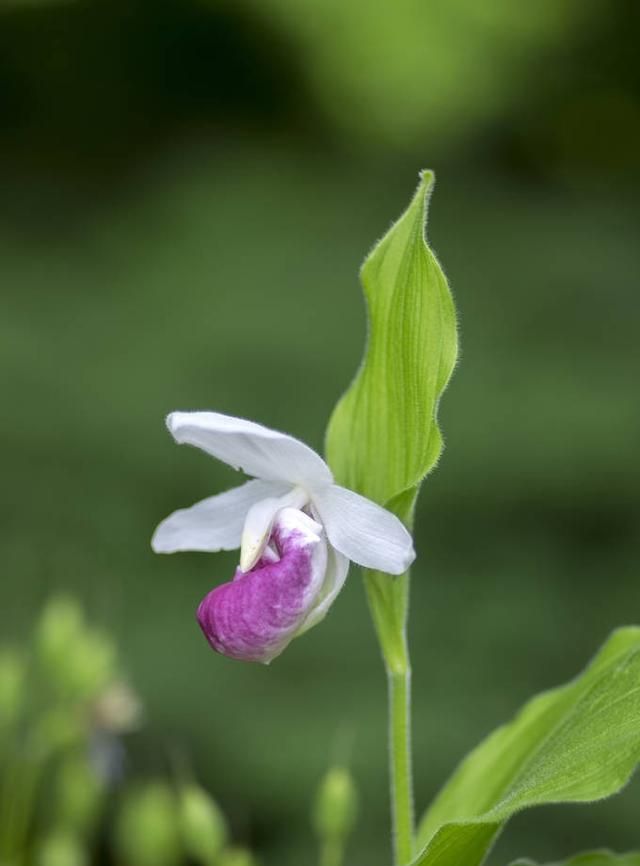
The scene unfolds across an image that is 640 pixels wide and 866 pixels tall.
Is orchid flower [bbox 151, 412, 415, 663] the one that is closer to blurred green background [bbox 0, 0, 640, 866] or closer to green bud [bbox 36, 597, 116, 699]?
green bud [bbox 36, 597, 116, 699]

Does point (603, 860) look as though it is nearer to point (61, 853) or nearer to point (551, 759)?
point (551, 759)

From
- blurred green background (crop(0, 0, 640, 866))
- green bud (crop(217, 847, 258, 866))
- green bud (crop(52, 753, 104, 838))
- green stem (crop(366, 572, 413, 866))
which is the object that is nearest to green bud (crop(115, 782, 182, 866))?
green bud (crop(52, 753, 104, 838))

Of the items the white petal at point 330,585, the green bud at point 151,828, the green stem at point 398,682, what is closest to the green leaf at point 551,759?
the green stem at point 398,682

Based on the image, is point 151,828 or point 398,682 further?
point 151,828

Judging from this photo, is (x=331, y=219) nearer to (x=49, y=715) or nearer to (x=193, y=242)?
(x=193, y=242)

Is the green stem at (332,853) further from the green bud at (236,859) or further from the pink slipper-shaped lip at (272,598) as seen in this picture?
the pink slipper-shaped lip at (272,598)

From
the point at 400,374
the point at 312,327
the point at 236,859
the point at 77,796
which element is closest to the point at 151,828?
the point at 77,796
